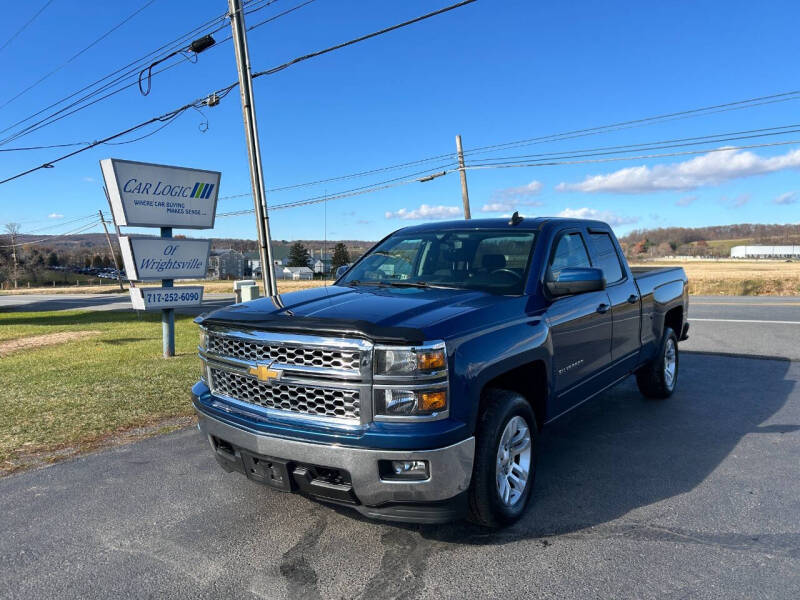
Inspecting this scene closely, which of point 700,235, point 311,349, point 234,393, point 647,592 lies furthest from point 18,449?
point 700,235

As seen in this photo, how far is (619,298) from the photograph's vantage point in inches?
188

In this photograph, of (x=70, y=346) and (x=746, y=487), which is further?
(x=70, y=346)

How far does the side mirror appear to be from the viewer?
11.8 feet

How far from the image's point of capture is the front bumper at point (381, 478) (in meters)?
2.63

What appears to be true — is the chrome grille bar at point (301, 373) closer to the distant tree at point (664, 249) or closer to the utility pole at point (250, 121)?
the utility pole at point (250, 121)

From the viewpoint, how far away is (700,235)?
119750 mm

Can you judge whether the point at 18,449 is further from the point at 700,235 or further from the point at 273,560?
the point at 700,235

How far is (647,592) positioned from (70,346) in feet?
35.4

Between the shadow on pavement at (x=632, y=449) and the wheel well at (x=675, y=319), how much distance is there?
76cm

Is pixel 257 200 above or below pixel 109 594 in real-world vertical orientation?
above

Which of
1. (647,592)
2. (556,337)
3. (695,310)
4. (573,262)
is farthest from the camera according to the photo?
(695,310)

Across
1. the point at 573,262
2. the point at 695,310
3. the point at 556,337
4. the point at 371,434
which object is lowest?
the point at 695,310

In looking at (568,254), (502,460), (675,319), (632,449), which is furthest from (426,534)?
(675,319)

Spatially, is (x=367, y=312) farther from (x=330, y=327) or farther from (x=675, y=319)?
(x=675, y=319)
